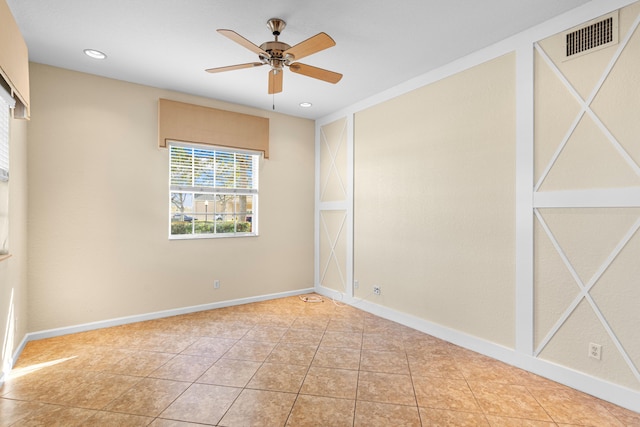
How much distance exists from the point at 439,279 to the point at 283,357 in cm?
174

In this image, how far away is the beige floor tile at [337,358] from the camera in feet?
9.13

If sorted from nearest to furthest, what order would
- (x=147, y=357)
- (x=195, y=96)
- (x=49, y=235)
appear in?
(x=147, y=357) → (x=49, y=235) → (x=195, y=96)

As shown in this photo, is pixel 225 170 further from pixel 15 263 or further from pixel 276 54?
pixel 15 263

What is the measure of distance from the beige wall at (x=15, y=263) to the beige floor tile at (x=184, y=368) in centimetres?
114

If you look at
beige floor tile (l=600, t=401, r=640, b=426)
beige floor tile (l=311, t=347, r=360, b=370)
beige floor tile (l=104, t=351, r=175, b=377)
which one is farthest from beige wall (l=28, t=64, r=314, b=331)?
beige floor tile (l=600, t=401, r=640, b=426)

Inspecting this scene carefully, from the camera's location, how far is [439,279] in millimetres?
3406

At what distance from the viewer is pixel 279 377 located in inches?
101

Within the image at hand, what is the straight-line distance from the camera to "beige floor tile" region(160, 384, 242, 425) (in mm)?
2068

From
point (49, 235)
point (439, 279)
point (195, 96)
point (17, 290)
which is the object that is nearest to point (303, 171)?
point (195, 96)

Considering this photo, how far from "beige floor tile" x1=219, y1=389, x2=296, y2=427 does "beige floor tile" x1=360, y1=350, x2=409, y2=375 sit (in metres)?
0.76

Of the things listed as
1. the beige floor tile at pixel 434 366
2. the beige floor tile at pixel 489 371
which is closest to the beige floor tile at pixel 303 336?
the beige floor tile at pixel 434 366

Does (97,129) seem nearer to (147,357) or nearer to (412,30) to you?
(147,357)

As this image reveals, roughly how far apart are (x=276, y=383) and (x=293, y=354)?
1.70ft

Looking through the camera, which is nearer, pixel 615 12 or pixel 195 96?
pixel 615 12
